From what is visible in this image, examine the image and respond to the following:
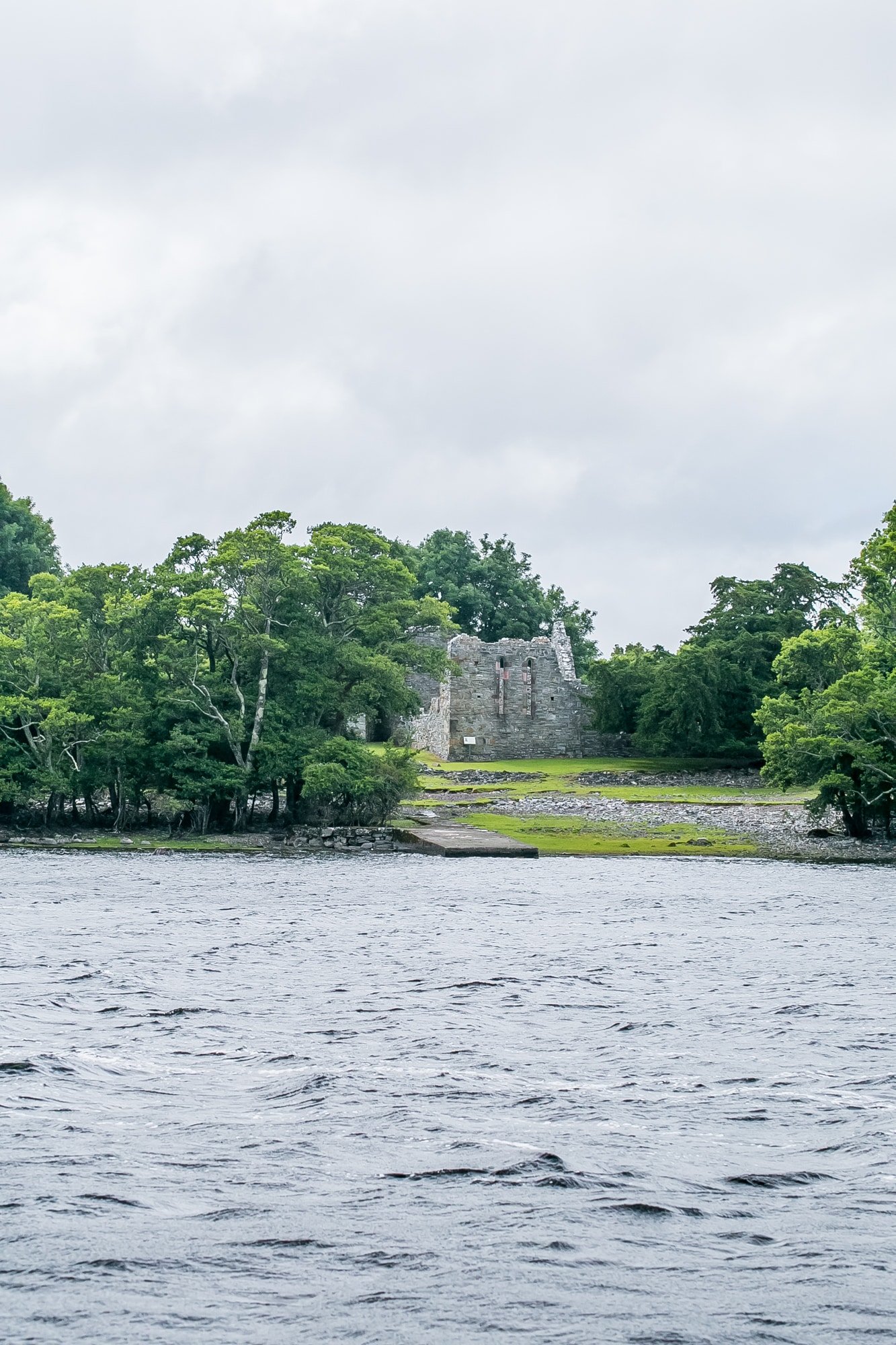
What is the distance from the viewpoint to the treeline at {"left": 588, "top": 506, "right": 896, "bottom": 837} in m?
39.8

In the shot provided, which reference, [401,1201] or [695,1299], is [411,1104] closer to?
[401,1201]

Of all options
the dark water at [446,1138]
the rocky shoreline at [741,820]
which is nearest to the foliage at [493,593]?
the rocky shoreline at [741,820]

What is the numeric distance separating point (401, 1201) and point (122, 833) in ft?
122

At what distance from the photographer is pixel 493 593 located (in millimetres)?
100188

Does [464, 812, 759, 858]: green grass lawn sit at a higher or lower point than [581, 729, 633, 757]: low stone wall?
lower

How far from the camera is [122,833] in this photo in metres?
45.3

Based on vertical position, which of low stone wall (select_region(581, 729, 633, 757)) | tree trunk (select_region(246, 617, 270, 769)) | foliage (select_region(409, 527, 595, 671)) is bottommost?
low stone wall (select_region(581, 729, 633, 757))

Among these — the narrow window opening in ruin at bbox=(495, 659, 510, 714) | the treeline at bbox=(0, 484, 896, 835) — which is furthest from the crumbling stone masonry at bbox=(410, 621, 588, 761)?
the treeline at bbox=(0, 484, 896, 835)

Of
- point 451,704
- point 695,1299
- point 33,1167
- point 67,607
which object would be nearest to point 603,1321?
point 695,1299

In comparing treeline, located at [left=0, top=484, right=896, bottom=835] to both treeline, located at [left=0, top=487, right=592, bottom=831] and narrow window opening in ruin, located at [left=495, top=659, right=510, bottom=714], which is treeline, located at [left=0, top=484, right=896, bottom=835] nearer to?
treeline, located at [left=0, top=487, right=592, bottom=831]

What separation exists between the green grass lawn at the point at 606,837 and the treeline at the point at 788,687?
124 inches

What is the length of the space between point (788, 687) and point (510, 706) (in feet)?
56.6

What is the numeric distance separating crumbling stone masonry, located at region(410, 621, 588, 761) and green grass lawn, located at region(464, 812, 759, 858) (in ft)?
88.1

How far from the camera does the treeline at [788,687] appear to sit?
130ft
